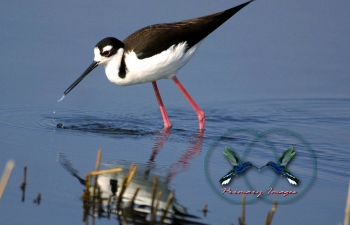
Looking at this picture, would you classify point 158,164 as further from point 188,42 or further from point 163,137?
point 188,42

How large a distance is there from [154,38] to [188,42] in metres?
0.45

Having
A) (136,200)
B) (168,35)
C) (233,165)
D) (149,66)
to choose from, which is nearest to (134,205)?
(136,200)

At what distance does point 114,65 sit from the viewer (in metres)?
7.82

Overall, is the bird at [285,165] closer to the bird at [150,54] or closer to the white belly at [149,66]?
the bird at [150,54]

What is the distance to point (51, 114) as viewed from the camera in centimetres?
799

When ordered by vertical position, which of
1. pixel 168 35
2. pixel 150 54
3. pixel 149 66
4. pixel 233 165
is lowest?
pixel 233 165

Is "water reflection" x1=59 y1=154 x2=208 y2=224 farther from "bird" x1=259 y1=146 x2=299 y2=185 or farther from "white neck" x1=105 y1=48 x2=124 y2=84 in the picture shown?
"white neck" x1=105 y1=48 x2=124 y2=84

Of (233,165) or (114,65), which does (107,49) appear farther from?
(233,165)

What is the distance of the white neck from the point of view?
25.5 feet


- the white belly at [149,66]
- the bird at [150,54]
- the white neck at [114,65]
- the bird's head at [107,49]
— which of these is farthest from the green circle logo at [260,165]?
the bird's head at [107,49]

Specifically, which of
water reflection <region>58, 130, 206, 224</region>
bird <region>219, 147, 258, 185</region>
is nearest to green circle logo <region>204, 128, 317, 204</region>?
bird <region>219, 147, 258, 185</region>

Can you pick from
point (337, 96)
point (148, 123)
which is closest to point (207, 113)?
point (148, 123)

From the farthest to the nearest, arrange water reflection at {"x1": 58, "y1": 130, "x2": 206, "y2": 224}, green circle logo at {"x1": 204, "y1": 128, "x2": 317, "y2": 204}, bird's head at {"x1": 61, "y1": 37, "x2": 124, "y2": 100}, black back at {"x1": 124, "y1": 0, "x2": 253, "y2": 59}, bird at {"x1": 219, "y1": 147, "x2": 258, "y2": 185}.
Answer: black back at {"x1": 124, "y1": 0, "x2": 253, "y2": 59} < bird's head at {"x1": 61, "y1": 37, "x2": 124, "y2": 100} < bird at {"x1": 219, "y1": 147, "x2": 258, "y2": 185} < green circle logo at {"x1": 204, "y1": 128, "x2": 317, "y2": 204} < water reflection at {"x1": 58, "y1": 130, "x2": 206, "y2": 224}

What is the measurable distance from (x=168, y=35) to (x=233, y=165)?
202 centimetres
